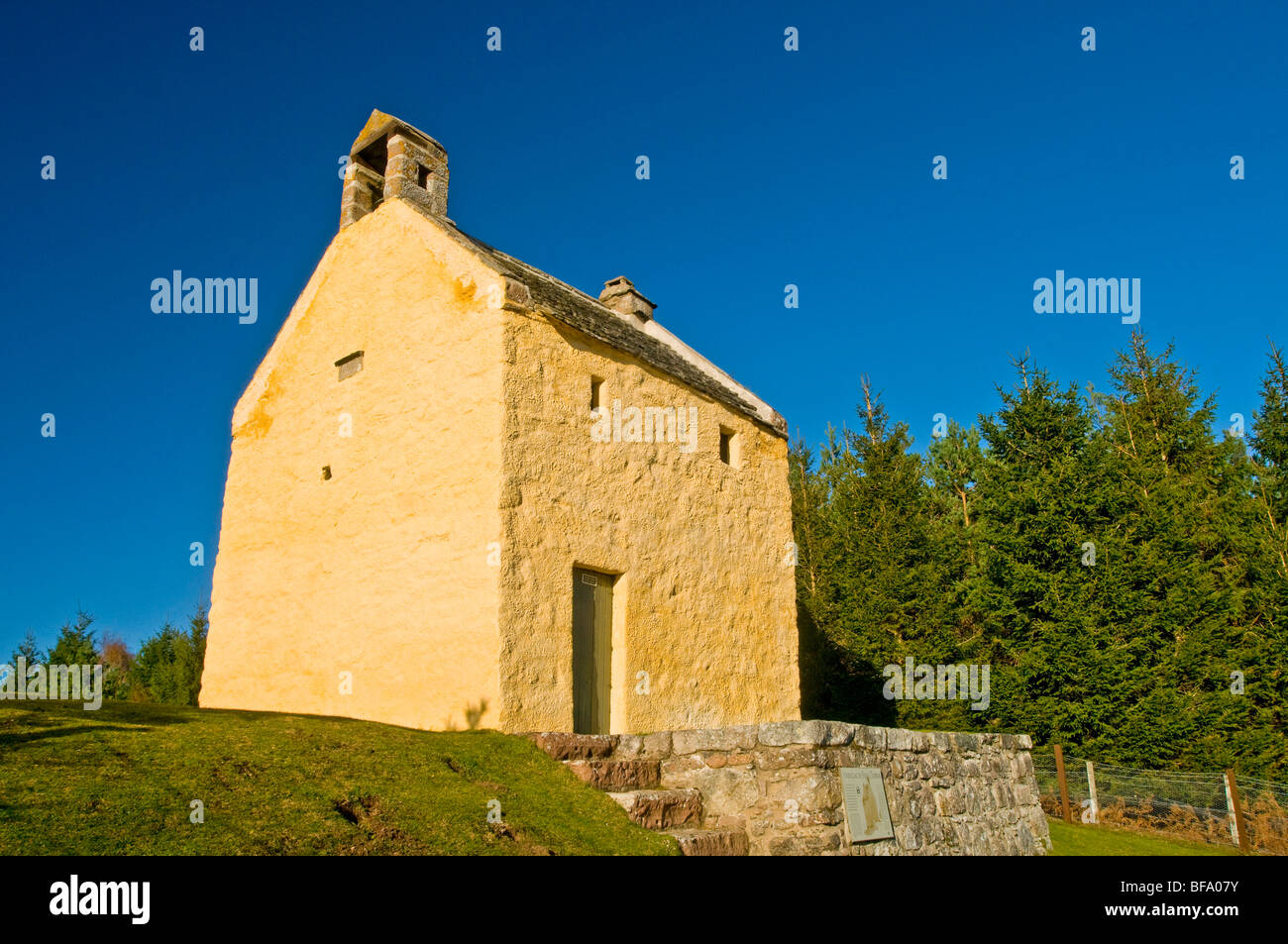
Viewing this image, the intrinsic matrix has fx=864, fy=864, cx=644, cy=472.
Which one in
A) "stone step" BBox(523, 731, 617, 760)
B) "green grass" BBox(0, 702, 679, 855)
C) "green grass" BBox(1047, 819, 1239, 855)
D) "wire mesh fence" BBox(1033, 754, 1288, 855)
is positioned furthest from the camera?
"wire mesh fence" BBox(1033, 754, 1288, 855)

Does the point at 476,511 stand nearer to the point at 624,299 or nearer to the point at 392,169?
the point at 392,169

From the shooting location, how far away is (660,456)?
1271 centimetres

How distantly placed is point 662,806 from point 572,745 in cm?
124

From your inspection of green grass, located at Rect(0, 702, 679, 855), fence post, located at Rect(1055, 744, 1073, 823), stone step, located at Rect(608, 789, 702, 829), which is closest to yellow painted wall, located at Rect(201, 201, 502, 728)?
green grass, located at Rect(0, 702, 679, 855)

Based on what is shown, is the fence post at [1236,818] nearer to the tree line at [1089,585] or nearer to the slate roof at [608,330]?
the tree line at [1089,585]

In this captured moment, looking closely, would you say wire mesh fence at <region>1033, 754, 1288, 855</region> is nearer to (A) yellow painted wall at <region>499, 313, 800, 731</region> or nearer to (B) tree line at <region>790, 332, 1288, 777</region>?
(B) tree line at <region>790, 332, 1288, 777</region>

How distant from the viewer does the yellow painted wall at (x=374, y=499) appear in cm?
1023

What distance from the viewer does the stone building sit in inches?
403

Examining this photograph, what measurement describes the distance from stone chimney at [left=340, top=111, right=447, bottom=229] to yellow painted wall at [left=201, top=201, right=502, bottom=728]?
710 mm

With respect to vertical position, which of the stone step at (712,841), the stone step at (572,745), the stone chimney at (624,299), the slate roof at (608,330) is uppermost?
the stone chimney at (624,299)

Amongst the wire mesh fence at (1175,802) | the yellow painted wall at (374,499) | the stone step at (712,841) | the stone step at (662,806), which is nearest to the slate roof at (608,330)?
the yellow painted wall at (374,499)

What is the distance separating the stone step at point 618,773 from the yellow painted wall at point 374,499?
4.32 ft
